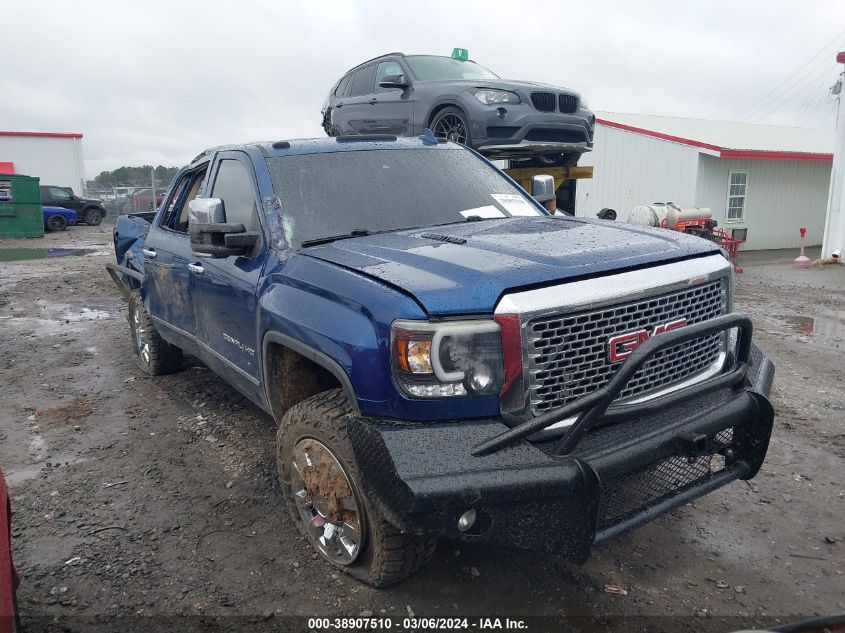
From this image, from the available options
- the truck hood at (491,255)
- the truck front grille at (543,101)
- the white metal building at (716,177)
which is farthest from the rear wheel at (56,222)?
the truck hood at (491,255)

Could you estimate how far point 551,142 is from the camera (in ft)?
25.0

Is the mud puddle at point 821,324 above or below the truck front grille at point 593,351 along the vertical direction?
below

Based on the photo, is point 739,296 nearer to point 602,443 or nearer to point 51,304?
point 602,443

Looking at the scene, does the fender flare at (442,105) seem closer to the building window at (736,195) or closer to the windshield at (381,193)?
the windshield at (381,193)

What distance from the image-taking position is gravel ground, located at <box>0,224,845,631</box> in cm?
280

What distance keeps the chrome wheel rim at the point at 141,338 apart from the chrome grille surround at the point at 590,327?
431 cm

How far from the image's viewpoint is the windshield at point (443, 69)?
8125 millimetres

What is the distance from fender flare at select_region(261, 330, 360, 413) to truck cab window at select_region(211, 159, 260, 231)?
2.33ft

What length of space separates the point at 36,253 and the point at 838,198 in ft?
63.8

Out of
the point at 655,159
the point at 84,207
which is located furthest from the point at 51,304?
the point at 84,207

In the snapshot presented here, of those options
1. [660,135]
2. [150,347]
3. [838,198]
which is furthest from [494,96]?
[660,135]

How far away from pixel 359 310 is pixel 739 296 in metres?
9.59

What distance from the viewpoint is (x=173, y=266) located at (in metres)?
4.66

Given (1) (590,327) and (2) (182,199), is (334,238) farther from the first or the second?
(2) (182,199)
